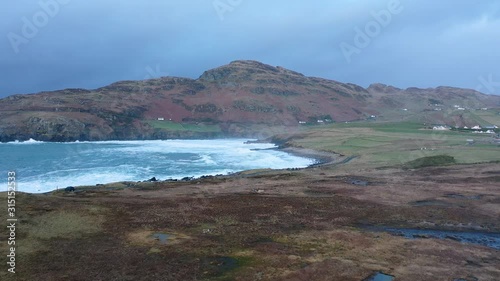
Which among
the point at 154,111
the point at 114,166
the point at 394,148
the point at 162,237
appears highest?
the point at 154,111

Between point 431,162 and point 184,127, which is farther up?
point 184,127

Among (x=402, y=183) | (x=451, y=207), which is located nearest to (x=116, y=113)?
(x=402, y=183)

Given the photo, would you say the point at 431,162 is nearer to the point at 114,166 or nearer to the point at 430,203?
the point at 430,203

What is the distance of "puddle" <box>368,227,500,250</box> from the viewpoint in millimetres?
23391

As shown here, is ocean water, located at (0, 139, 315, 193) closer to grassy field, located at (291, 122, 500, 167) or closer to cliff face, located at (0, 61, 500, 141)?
grassy field, located at (291, 122, 500, 167)

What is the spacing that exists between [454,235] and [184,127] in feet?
453

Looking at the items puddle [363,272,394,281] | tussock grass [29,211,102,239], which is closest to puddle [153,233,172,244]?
tussock grass [29,211,102,239]

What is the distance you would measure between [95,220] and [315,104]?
181 metres

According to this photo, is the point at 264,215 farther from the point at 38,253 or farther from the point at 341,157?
the point at 341,157

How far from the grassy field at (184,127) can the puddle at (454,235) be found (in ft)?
426

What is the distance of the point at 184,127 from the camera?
514 ft

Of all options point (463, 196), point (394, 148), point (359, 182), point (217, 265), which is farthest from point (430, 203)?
point (394, 148)

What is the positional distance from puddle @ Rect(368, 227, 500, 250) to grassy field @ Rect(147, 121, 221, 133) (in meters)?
130

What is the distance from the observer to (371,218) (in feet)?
93.3
